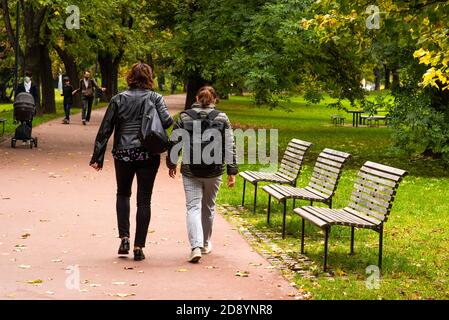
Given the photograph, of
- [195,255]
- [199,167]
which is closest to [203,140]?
[199,167]

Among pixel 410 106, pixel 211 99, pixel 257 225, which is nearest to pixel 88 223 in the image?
pixel 257 225

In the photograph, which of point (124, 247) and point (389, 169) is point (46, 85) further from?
point (389, 169)

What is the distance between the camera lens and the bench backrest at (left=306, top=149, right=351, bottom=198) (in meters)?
10.5

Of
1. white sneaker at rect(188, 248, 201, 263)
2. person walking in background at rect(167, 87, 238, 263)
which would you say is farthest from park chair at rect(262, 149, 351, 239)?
white sneaker at rect(188, 248, 201, 263)

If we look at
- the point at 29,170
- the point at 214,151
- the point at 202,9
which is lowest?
the point at 29,170

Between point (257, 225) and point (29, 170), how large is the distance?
22.8ft

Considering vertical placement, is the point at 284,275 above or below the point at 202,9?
below

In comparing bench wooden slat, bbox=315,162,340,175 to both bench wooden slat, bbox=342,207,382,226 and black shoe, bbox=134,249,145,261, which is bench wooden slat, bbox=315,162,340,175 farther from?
black shoe, bbox=134,249,145,261

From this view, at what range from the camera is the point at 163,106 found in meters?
8.90

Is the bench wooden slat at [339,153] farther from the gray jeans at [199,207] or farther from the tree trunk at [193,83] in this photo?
the tree trunk at [193,83]

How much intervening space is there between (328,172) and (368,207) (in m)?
1.81

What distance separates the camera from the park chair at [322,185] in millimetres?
10531

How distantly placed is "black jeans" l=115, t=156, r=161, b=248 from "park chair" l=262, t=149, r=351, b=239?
80.9 inches
